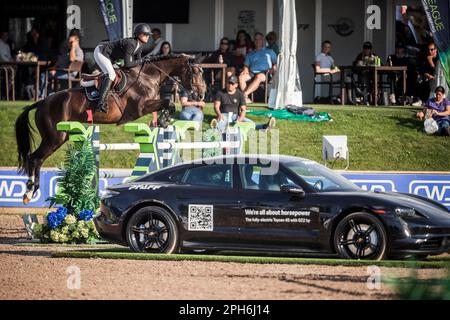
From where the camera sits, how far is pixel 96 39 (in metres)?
29.1

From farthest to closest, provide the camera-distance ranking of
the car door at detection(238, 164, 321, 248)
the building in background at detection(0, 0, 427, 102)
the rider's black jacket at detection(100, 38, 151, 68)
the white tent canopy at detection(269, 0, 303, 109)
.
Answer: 1. the building in background at detection(0, 0, 427, 102)
2. the white tent canopy at detection(269, 0, 303, 109)
3. the rider's black jacket at detection(100, 38, 151, 68)
4. the car door at detection(238, 164, 321, 248)

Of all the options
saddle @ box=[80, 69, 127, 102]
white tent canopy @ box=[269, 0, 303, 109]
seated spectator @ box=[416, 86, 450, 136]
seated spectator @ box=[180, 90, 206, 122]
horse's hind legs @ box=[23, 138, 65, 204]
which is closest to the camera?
horse's hind legs @ box=[23, 138, 65, 204]

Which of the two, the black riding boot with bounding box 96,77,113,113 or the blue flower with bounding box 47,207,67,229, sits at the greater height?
the black riding boot with bounding box 96,77,113,113

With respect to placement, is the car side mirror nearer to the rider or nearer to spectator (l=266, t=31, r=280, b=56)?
the rider

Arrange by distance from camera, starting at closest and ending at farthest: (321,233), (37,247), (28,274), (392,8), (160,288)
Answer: (160,288), (28,274), (321,233), (37,247), (392,8)

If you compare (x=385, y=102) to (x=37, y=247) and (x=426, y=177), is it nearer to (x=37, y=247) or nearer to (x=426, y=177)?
(x=426, y=177)

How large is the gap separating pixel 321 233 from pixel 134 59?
8.68 metres

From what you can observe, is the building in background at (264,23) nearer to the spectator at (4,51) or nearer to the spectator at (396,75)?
the spectator at (396,75)

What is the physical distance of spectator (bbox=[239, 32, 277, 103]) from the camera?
2461 centimetres

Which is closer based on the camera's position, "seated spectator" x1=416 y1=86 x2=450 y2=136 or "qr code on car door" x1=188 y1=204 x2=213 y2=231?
"qr code on car door" x1=188 y1=204 x2=213 y2=231

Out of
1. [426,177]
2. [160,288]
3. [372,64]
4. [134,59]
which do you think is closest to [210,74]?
[372,64]

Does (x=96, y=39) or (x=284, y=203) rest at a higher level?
(x=96, y=39)

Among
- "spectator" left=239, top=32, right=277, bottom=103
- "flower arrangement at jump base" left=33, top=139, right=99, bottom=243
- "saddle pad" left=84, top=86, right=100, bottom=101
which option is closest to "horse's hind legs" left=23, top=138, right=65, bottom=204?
"saddle pad" left=84, top=86, right=100, bottom=101

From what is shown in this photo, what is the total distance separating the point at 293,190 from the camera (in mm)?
12578
